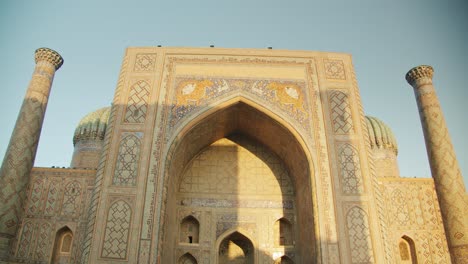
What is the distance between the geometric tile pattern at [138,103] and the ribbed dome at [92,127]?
484cm

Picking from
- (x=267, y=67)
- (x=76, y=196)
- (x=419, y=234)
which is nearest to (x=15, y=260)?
(x=76, y=196)

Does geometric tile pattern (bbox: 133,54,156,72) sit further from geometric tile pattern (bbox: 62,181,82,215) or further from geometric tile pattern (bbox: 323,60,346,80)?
geometric tile pattern (bbox: 323,60,346,80)

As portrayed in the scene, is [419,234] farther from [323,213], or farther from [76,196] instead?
[76,196]

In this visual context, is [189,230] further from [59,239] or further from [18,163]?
[18,163]

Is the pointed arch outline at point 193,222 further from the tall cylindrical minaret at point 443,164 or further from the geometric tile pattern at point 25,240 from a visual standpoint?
the tall cylindrical minaret at point 443,164

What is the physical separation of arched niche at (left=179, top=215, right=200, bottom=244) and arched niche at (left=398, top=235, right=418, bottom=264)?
3850 millimetres

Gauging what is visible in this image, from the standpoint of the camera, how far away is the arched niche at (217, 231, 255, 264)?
7289 mm

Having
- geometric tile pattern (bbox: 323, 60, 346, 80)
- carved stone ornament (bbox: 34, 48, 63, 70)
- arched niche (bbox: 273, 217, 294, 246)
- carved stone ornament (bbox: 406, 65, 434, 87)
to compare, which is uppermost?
carved stone ornament (bbox: 34, 48, 63, 70)

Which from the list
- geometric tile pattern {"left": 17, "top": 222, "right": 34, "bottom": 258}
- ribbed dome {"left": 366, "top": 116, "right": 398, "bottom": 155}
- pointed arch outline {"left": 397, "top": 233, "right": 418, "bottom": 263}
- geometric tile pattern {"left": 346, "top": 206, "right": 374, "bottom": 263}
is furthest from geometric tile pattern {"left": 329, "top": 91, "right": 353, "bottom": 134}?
geometric tile pattern {"left": 17, "top": 222, "right": 34, "bottom": 258}

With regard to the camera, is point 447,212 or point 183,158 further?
point 183,158

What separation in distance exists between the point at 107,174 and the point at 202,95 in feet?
7.02

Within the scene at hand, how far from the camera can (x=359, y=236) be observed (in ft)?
18.5

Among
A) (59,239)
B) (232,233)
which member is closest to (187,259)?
(232,233)

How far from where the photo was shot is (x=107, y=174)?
5961mm
